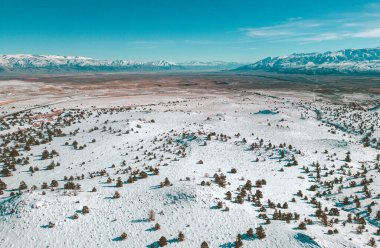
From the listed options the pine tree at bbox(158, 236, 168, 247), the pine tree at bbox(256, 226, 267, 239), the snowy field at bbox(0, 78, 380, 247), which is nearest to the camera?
the pine tree at bbox(158, 236, 168, 247)

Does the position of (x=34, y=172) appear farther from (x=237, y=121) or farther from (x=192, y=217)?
(x=237, y=121)

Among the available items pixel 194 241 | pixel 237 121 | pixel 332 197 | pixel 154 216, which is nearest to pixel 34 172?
pixel 154 216

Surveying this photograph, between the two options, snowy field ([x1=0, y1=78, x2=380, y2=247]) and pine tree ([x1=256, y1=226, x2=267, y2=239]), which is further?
snowy field ([x1=0, y1=78, x2=380, y2=247])

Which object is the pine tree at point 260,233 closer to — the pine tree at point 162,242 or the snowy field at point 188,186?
the snowy field at point 188,186

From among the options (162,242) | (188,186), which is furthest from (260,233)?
(188,186)

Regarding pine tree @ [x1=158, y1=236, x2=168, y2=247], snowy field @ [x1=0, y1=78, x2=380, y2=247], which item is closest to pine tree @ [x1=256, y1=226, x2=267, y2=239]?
snowy field @ [x1=0, y1=78, x2=380, y2=247]

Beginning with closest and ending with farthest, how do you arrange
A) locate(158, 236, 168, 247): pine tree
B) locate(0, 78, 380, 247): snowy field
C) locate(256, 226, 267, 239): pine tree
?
locate(158, 236, 168, 247): pine tree → locate(256, 226, 267, 239): pine tree → locate(0, 78, 380, 247): snowy field

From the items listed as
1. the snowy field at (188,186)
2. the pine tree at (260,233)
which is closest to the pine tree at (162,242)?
the snowy field at (188,186)

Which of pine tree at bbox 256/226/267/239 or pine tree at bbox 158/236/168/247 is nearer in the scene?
pine tree at bbox 158/236/168/247

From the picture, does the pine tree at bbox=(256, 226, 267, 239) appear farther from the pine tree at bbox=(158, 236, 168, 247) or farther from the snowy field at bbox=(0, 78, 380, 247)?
the pine tree at bbox=(158, 236, 168, 247)
